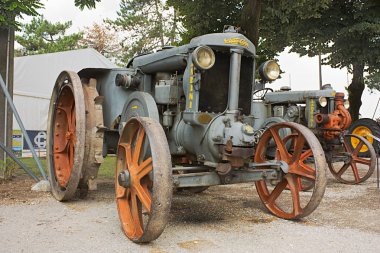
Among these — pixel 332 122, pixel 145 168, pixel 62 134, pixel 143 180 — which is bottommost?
pixel 143 180

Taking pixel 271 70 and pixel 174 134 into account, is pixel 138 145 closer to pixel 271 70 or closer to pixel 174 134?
pixel 174 134

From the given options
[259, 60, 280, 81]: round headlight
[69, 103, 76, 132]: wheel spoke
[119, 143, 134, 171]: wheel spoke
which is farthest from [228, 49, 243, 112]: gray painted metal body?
[69, 103, 76, 132]: wheel spoke

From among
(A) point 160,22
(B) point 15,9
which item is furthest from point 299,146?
(A) point 160,22

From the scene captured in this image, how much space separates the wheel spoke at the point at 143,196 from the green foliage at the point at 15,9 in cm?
418

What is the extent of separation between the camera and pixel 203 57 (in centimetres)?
423

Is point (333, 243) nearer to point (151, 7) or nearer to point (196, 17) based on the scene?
point (196, 17)

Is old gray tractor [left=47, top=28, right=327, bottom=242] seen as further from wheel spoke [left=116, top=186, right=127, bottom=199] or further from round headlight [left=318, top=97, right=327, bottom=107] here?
round headlight [left=318, top=97, right=327, bottom=107]

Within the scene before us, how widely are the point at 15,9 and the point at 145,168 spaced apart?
174 inches

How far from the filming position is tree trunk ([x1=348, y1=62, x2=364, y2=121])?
1642cm

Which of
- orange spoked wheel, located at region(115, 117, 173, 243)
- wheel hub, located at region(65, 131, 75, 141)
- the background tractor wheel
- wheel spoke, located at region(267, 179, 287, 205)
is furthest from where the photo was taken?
the background tractor wheel

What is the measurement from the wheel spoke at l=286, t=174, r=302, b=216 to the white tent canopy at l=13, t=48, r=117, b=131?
10.9 m

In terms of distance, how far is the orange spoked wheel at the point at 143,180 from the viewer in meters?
3.40

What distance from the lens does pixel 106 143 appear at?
240 inches

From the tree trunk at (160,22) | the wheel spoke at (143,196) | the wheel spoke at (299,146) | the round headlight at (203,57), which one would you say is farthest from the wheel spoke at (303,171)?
the tree trunk at (160,22)
